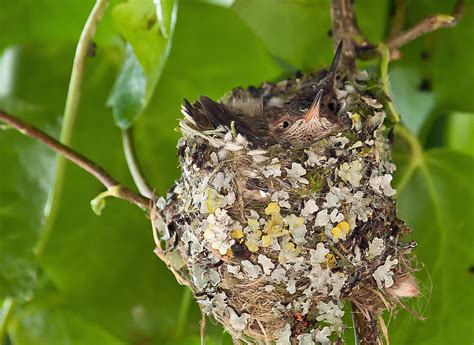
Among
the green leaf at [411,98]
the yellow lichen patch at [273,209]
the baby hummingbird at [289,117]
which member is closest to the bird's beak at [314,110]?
the baby hummingbird at [289,117]

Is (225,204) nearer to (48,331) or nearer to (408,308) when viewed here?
(408,308)

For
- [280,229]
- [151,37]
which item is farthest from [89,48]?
[280,229]

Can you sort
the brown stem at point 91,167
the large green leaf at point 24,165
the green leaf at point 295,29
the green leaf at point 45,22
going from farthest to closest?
1. the green leaf at point 45,22
2. the large green leaf at point 24,165
3. the green leaf at point 295,29
4. the brown stem at point 91,167

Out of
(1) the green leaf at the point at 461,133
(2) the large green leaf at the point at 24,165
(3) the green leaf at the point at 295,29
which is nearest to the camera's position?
(3) the green leaf at the point at 295,29

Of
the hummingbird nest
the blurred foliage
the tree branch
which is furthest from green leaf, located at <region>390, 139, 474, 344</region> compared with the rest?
the tree branch

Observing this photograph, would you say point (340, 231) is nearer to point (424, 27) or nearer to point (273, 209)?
point (273, 209)

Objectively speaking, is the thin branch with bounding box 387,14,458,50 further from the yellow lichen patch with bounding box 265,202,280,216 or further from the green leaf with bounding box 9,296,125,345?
the green leaf with bounding box 9,296,125,345

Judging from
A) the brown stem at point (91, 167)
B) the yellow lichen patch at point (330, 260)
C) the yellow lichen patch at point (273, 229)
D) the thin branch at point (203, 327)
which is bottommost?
the thin branch at point (203, 327)

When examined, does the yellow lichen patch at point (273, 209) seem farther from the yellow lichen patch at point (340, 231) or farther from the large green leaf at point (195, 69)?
the large green leaf at point (195, 69)
